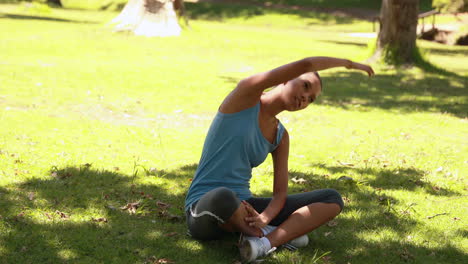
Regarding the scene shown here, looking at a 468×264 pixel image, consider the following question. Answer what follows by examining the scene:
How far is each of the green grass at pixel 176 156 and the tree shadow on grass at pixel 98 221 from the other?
2cm

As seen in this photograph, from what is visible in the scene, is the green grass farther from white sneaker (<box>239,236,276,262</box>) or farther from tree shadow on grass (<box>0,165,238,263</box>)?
white sneaker (<box>239,236,276,262</box>)

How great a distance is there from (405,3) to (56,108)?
954 centimetres

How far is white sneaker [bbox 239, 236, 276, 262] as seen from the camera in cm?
436

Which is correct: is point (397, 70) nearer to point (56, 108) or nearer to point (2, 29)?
point (56, 108)

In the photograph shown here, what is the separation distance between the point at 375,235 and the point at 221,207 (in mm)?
1542

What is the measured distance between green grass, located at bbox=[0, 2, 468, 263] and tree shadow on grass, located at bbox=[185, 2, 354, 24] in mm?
19778

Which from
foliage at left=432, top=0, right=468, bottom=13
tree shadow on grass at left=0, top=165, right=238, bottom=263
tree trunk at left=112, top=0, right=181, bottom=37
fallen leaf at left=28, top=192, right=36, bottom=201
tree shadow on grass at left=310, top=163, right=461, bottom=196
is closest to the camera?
tree shadow on grass at left=0, top=165, right=238, bottom=263

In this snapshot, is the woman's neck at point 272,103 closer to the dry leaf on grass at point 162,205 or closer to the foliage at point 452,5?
the dry leaf on grass at point 162,205

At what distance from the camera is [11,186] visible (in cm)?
594

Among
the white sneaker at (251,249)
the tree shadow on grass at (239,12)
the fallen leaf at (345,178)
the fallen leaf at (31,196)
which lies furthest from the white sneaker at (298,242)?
the tree shadow on grass at (239,12)

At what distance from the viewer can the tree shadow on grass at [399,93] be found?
11.8 m

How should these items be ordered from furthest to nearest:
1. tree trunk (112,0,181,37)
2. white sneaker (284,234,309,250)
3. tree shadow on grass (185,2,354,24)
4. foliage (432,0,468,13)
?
tree shadow on grass (185,2,354,24), foliage (432,0,468,13), tree trunk (112,0,181,37), white sneaker (284,234,309,250)

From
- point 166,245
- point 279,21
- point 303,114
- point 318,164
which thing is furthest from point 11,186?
point 279,21

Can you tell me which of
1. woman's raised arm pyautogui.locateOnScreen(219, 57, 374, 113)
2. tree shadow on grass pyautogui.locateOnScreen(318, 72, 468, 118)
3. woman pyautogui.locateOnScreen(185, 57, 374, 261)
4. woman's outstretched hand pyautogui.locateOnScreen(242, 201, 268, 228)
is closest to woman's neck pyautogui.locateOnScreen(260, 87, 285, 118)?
woman pyautogui.locateOnScreen(185, 57, 374, 261)
